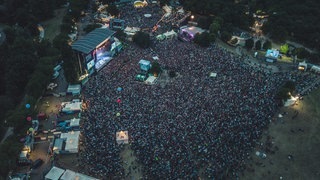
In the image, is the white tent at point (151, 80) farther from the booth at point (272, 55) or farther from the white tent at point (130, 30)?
the booth at point (272, 55)

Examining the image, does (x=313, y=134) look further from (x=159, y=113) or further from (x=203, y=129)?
(x=159, y=113)

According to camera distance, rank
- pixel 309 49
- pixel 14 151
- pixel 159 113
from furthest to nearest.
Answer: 1. pixel 309 49
2. pixel 159 113
3. pixel 14 151

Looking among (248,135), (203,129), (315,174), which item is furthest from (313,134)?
(203,129)

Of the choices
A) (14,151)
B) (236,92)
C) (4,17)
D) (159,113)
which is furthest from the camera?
(4,17)

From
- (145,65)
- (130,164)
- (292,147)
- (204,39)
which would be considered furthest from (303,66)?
(130,164)

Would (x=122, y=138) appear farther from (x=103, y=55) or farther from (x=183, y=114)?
(x=103, y=55)

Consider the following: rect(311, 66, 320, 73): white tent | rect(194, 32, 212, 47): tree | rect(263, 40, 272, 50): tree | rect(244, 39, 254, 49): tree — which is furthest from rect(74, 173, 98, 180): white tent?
rect(263, 40, 272, 50): tree

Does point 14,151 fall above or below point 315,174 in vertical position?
above
